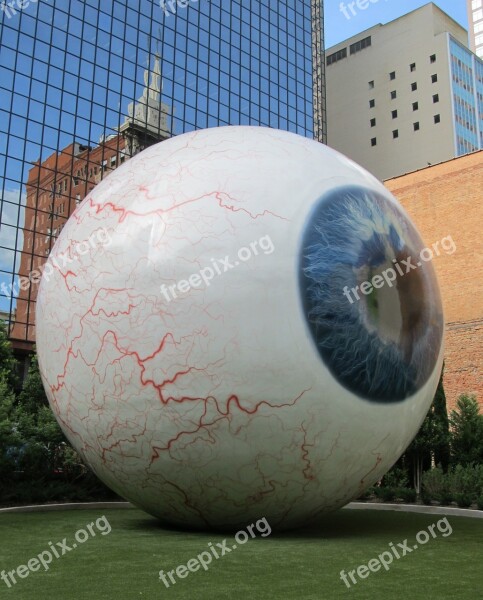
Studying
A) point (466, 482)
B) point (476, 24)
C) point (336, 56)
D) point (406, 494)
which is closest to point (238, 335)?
point (466, 482)

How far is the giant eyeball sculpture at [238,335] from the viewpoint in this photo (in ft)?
28.2

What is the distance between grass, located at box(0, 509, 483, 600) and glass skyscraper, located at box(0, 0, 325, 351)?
108 feet

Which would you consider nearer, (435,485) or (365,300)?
(365,300)

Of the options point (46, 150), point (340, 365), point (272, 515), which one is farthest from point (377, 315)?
point (46, 150)

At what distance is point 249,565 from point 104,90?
147 ft

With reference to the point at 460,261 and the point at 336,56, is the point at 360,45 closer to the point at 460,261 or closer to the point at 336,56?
the point at 336,56

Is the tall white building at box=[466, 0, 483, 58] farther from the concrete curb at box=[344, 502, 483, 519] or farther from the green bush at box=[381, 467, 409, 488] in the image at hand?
the concrete curb at box=[344, 502, 483, 519]

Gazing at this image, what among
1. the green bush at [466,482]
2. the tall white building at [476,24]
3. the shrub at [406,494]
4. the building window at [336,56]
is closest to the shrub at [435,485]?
the green bush at [466,482]

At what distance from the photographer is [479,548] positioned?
9562 mm

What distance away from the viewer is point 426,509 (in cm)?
1628

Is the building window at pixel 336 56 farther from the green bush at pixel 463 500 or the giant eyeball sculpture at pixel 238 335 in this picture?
the giant eyeball sculpture at pixel 238 335

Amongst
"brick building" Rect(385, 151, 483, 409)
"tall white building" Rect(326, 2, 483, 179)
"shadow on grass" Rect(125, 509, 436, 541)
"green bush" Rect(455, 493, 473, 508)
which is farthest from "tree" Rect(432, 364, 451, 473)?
"tall white building" Rect(326, 2, 483, 179)

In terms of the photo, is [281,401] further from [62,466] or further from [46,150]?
[46,150]

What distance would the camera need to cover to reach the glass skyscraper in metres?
41.9
